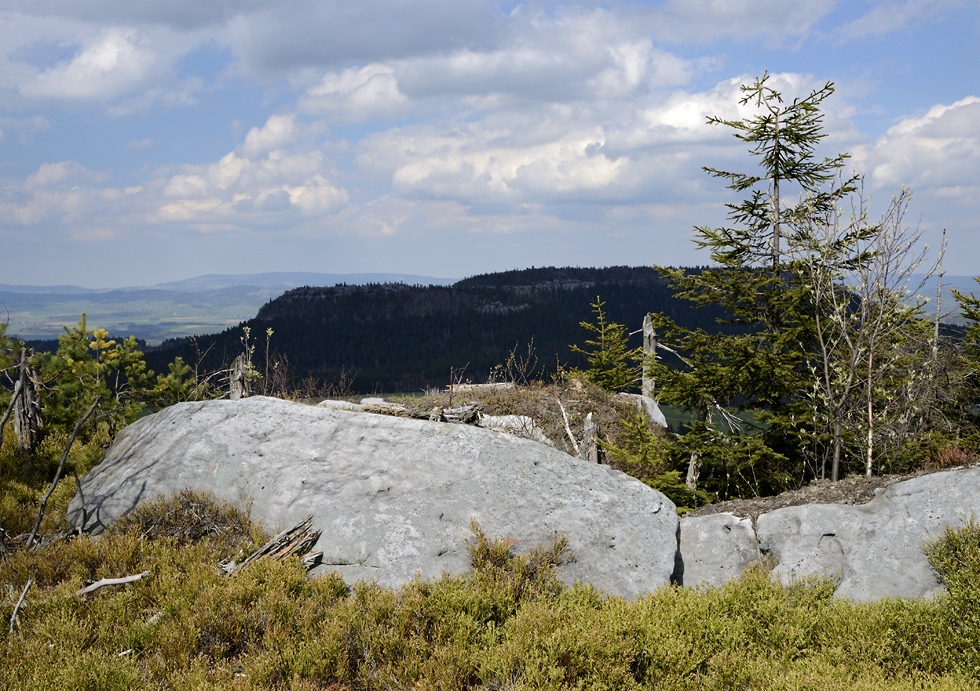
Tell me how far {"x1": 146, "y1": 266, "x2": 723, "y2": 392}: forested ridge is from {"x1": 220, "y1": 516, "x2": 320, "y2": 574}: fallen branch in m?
95.2

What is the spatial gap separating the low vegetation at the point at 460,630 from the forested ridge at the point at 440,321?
9564 centimetres

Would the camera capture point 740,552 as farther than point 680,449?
No

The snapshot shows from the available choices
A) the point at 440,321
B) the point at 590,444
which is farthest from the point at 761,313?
the point at 440,321

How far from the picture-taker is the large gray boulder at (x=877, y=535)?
6234 mm

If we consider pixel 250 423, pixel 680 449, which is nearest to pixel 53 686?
pixel 250 423

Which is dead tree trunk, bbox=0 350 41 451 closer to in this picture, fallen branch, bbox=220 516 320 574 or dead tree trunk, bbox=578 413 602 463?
fallen branch, bbox=220 516 320 574

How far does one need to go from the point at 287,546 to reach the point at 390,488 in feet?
4.20

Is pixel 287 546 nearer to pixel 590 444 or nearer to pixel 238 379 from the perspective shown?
pixel 238 379

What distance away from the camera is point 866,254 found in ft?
33.9

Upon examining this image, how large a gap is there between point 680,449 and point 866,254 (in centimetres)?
504

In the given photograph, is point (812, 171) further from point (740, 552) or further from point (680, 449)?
point (740, 552)

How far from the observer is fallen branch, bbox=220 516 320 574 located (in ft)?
Answer: 19.6

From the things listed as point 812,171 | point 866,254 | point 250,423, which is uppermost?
point 812,171

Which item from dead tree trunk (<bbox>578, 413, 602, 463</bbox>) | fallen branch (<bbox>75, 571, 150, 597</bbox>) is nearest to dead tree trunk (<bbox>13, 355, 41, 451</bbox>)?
fallen branch (<bbox>75, 571, 150, 597</bbox>)
